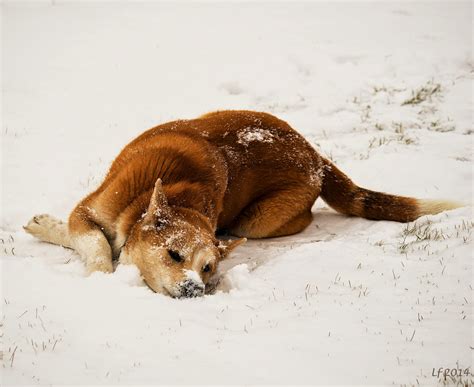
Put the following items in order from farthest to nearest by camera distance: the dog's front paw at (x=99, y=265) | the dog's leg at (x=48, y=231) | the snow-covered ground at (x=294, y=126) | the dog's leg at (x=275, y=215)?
the dog's leg at (x=275, y=215) → the dog's leg at (x=48, y=231) → the dog's front paw at (x=99, y=265) → the snow-covered ground at (x=294, y=126)

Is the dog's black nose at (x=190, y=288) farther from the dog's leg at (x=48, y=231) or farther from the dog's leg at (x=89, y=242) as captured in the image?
the dog's leg at (x=48, y=231)

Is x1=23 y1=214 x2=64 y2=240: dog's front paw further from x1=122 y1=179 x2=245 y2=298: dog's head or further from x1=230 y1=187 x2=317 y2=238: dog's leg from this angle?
x1=230 y1=187 x2=317 y2=238: dog's leg

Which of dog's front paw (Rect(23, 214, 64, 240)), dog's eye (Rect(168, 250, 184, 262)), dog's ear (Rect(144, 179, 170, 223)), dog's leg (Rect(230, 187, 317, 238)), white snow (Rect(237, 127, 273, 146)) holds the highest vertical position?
white snow (Rect(237, 127, 273, 146))

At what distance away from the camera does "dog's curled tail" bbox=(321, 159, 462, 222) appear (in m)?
6.43

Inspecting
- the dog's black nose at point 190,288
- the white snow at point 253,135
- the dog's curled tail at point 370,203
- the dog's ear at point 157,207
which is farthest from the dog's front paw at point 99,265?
the dog's curled tail at point 370,203

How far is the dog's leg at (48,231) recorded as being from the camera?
5461mm

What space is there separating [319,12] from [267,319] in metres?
13.0

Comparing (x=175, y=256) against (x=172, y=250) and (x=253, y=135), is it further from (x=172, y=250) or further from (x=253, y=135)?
(x=253, y=135)

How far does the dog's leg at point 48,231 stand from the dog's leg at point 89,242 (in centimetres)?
25

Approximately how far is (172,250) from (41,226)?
5.67 feet

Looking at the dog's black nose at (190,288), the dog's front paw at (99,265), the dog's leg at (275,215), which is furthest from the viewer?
the dog's leg at (275,215)

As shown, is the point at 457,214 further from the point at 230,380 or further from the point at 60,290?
the point at 60,290

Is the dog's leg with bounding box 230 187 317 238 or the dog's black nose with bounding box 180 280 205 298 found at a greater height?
the dog's black nose with bounding box 180 280 205 298

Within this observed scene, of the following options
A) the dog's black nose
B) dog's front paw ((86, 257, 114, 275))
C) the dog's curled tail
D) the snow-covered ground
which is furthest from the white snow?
the dog's black nose
